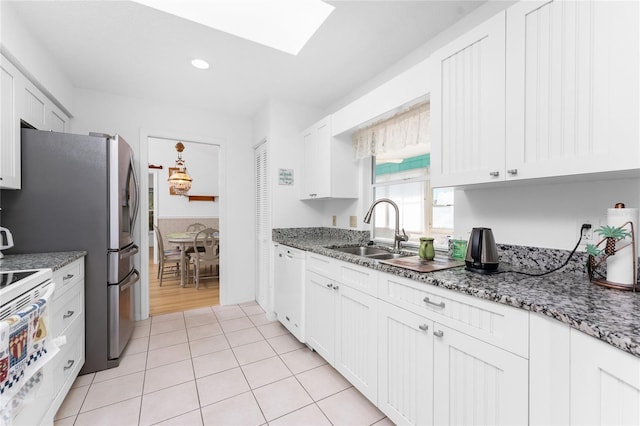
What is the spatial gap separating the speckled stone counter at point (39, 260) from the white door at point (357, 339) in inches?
65.9

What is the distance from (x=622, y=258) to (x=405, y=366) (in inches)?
39.2

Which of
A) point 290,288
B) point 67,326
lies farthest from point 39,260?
point 290,288

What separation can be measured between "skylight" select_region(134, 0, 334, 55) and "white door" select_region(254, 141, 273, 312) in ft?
4.20

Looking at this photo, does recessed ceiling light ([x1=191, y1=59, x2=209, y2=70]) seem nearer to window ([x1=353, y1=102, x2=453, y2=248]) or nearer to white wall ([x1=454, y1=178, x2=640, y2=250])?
window ([x1=353, y1=102, x2=453, y2=248])

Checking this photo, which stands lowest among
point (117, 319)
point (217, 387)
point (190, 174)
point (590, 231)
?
point (217, 387)

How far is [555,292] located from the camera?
1.00 meters

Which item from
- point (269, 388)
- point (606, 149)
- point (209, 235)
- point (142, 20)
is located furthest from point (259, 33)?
point (209, 235)

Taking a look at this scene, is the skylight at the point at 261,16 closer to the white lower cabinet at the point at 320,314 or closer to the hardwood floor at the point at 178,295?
the white lower cabinet at the point at 320,314

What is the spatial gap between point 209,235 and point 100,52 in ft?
8.63

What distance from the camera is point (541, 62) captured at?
1122mm

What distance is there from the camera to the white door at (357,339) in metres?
1.56

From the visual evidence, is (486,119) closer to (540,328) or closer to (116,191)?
(540,328)

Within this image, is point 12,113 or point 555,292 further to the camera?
point 12,113

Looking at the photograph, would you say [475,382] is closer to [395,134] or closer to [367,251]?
[367,251]
